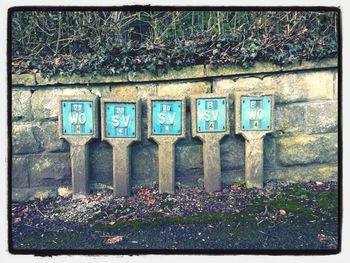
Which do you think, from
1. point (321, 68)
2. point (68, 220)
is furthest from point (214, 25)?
point (68, 220)

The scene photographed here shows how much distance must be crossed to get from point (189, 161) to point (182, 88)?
70cm

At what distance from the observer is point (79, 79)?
347 centimetres

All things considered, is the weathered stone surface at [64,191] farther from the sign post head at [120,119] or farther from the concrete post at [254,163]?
the concrete post at [254,163]

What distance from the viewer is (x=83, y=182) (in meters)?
3.46

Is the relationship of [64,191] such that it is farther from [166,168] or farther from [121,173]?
[166,168]

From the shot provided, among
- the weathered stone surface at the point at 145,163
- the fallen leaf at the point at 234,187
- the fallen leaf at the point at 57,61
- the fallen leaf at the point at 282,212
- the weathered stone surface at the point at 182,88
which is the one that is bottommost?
the fallen leaf at the point at 282,212

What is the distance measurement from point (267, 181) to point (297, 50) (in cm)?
126

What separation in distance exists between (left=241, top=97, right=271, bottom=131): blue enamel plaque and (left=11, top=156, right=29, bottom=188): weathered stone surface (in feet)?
6.80

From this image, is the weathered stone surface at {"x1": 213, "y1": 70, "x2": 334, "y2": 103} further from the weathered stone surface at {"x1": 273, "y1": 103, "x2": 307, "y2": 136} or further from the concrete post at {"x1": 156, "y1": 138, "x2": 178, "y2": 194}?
the concrete post at {"x1": 156, "y1": 138, "x2": 178, "y2": 194}

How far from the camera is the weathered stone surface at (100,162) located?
3.53 meters

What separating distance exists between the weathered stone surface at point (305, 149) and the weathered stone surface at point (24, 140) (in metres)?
2.32

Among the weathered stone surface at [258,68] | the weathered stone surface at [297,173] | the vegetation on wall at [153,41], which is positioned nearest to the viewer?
the vegetation on wall at [153,41]

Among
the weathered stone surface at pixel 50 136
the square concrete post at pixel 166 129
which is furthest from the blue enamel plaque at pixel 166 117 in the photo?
the weathered stone surface at pixel 50 136

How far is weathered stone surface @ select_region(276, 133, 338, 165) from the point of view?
3543mm
